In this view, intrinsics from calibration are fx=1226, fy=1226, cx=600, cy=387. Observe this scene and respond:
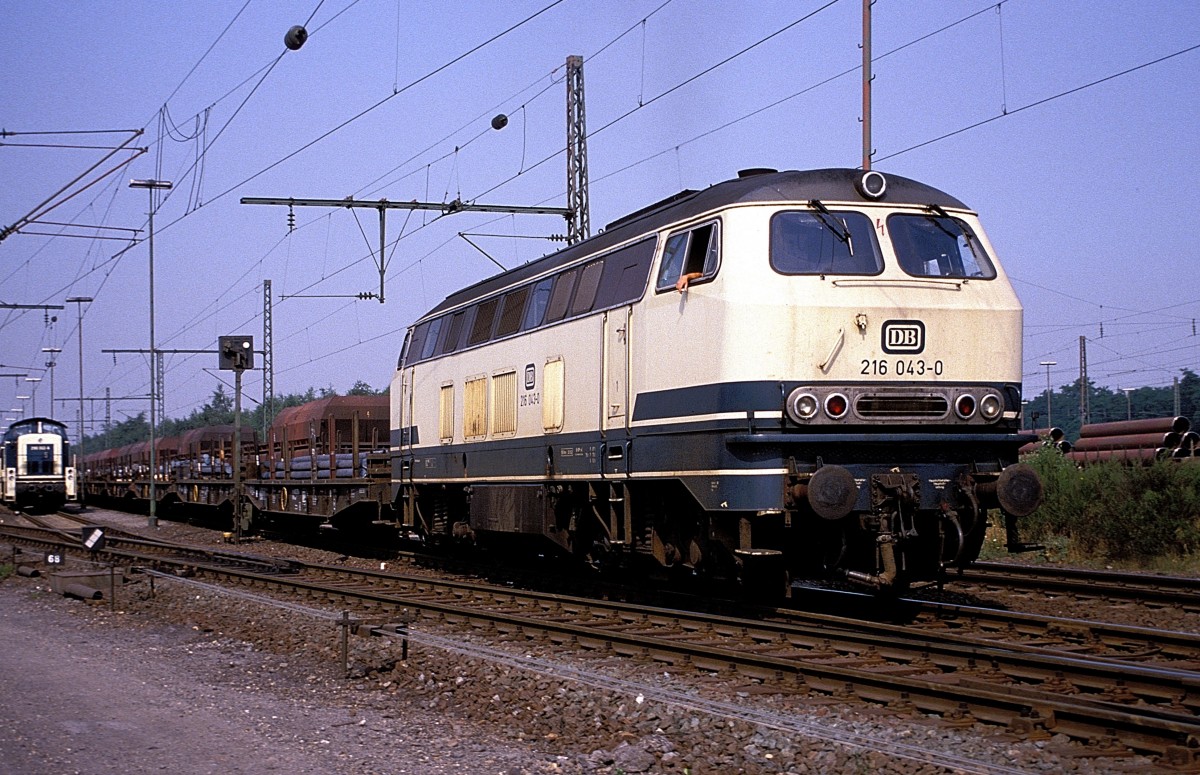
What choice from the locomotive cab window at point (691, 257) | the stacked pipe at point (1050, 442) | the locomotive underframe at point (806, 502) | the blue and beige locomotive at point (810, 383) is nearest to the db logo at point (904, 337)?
the blue and beige locomotive at point (810, 383)

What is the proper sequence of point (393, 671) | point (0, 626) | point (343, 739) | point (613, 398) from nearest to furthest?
point (343, 739) → point (393, 671) → point (613, 398) → point (0, 626)

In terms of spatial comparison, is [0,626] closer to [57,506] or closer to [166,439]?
[166,439]

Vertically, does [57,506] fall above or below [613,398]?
below

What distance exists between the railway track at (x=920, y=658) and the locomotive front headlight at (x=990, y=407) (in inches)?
76.7

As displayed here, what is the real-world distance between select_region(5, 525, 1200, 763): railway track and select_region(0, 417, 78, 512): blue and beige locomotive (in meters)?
40.7

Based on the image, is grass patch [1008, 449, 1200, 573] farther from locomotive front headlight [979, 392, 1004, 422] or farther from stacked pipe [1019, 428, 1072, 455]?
locomotive front headlight [979, 392, 1004, 422]

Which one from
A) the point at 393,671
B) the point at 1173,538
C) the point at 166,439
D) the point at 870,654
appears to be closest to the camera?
the point at 870,654

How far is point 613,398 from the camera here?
1343 cm

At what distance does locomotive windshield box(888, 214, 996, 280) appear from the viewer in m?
11.7

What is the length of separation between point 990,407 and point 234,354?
22598 millimetres

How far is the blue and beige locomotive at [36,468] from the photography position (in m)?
50.8

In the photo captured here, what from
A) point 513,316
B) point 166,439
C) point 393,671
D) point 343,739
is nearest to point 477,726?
point 343,739

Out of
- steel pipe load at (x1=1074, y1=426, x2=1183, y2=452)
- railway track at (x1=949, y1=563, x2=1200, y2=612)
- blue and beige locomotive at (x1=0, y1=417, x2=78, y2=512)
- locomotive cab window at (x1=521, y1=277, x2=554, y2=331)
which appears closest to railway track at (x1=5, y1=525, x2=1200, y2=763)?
railway track at (x1=949, y1=563, x2=1200, y2=612)

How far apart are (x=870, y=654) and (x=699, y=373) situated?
3.04m
